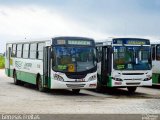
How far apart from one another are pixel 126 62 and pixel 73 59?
2.61m

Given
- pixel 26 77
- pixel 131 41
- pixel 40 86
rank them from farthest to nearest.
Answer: pixel 26 77 → pixel 40 86 → pixel 131 41

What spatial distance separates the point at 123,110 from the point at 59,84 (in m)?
6.87

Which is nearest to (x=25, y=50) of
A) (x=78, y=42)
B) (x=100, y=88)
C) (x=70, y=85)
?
(x=100, y=88)

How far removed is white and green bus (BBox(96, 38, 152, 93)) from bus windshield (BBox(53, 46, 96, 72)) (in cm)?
101

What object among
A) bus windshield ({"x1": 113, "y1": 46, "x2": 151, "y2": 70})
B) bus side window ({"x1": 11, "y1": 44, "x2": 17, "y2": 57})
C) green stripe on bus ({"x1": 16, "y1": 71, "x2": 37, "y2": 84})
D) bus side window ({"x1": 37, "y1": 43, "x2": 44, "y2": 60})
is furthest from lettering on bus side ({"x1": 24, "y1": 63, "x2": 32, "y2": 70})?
bus windshield ({"x1": 113, "y1": 46, "x2": 151, "y2": 70})

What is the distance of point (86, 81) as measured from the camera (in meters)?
24.2

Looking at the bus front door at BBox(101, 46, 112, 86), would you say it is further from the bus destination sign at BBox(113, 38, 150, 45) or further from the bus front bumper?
the bus front bumper

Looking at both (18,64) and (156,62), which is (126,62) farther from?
(18,64)

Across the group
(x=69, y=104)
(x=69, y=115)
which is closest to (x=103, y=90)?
(x=69, y=104)

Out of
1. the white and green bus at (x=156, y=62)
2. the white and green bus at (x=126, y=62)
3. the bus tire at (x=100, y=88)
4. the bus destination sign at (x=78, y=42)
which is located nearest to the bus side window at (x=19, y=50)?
the bus tire at (x=100, y=88)

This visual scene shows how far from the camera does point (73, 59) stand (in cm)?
2403

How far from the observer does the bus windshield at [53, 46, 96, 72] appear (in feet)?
78.4

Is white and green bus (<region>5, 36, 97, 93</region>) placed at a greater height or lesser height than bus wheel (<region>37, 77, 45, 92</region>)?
greater

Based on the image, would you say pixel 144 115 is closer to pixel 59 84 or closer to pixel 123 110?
pixel 123 110
